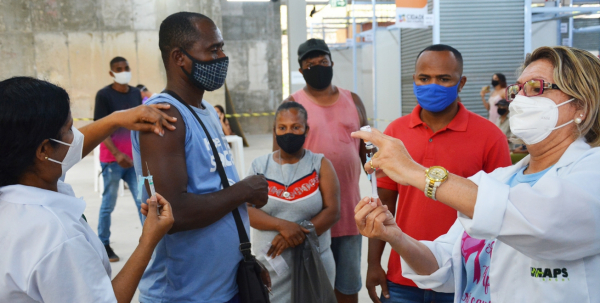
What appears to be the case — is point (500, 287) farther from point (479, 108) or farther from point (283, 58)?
point (283, 58)

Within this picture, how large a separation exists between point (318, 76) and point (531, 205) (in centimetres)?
207

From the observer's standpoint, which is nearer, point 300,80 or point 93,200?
point 300,80

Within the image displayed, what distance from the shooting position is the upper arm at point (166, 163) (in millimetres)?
1576

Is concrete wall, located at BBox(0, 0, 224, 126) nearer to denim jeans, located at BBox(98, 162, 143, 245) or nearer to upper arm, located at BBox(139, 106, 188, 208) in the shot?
denim jeans, located at BBox(98, 162, 143, 245)

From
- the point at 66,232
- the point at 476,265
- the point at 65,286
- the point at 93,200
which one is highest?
the point at 66,232

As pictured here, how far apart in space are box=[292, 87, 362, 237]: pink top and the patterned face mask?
120cm

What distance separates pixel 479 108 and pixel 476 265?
6.71 m

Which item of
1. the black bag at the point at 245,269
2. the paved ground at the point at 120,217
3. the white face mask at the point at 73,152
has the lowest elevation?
the paved ground at the point at 120,217

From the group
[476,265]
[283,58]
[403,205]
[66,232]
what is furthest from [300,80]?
[283,58]

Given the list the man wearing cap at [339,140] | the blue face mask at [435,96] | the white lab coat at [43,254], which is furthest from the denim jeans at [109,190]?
the white lab coat at [43,254]

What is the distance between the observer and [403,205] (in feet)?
7.20

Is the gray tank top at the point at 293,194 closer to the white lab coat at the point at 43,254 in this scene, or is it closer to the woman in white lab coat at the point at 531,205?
the woman in white lab coat at the point at 531,205

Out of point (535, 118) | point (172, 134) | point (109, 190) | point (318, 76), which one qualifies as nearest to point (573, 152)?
point (535, 118)

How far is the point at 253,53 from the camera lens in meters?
15.6
